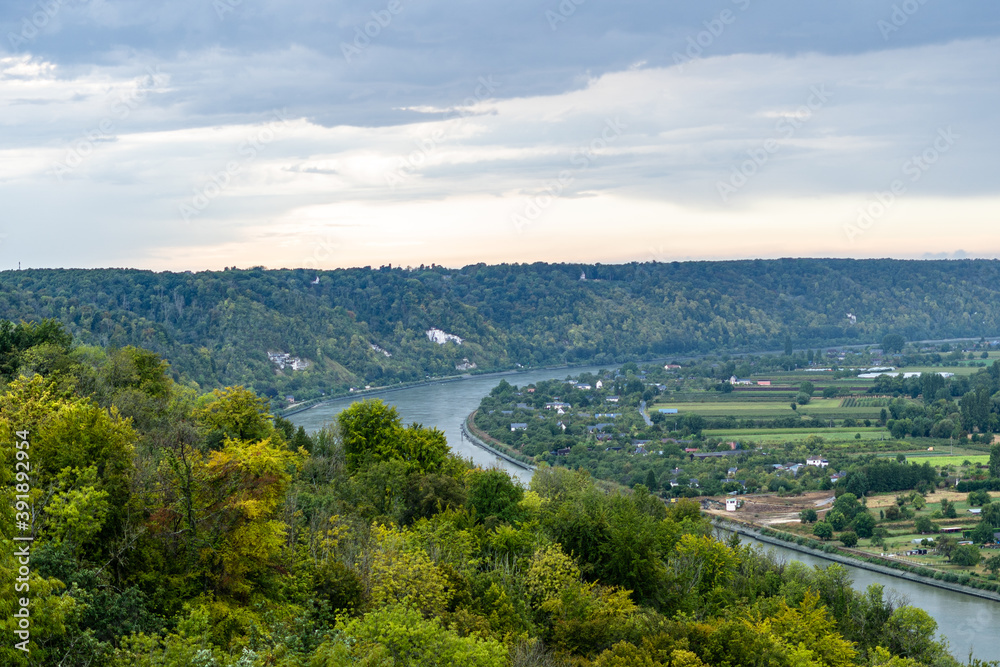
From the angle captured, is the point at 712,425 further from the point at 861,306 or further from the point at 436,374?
the point at 861,306

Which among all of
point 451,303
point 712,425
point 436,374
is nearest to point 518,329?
point 451,303

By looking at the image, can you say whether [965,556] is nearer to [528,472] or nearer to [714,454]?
[714,454]

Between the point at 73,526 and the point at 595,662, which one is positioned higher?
the point at 73,526

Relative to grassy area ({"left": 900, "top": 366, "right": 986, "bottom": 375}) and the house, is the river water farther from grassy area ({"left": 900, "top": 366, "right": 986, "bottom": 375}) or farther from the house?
grassy area ({"left": 900, "top": 366, "right": 986, "bottom": 375})

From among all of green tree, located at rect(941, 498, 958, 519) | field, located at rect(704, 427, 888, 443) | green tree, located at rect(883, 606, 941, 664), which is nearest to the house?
field, located at rect(704, 427, 888, 443)

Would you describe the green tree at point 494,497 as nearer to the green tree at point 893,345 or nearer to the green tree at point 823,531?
the green tree at point 823,531

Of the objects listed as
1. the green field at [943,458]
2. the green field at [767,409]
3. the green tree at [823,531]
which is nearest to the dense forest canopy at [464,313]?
the green field at [767,409]
